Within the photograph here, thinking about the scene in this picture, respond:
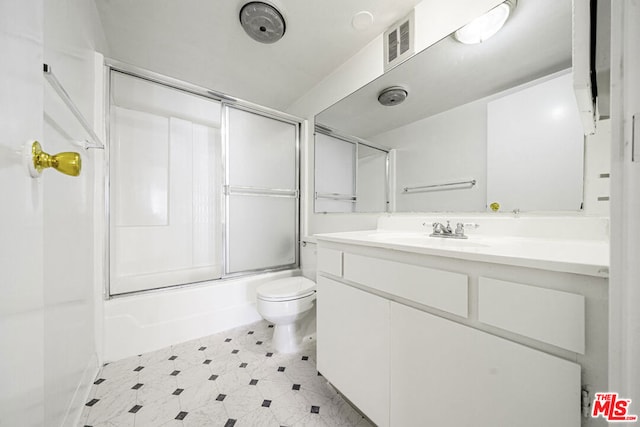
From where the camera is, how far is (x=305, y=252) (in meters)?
2.27

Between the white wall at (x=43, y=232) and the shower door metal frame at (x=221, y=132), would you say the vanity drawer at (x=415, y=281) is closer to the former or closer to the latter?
the white wall at (x=43, y=232)

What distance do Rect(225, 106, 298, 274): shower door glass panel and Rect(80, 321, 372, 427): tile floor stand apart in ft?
2.42

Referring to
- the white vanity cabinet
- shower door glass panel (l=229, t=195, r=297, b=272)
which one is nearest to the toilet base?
the white vanity cabinet

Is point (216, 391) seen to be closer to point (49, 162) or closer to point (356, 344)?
point (356, 344)

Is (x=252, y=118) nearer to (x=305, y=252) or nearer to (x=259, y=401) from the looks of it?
(x=305, y=252)

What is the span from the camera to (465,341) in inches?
26.0

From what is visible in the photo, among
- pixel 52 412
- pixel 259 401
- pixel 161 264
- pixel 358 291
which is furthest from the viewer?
pixel 161 264

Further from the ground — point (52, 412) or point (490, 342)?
point (490, 342)

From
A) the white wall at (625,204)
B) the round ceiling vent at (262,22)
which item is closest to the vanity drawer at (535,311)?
the white wall at (625,204)

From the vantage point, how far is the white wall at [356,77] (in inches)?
48.3

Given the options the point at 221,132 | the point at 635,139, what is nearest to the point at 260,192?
the point at 221,132

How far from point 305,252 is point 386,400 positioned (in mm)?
1492

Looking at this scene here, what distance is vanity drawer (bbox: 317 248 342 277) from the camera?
1107mm

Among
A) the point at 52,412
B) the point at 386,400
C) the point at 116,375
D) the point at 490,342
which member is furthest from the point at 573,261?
the point at 116,375
